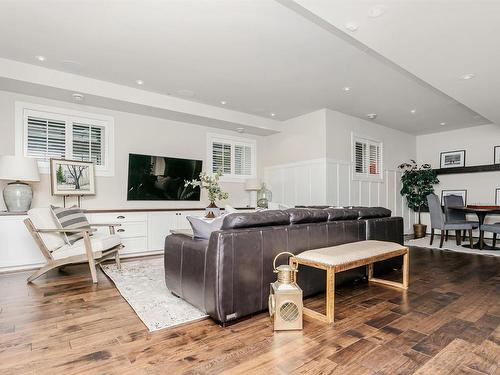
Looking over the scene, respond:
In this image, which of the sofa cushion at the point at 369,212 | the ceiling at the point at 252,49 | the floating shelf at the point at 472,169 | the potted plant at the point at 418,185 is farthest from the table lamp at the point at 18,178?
the floating shelf at the point at 472,169

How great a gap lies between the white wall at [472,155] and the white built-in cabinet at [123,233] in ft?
Result: 21.2

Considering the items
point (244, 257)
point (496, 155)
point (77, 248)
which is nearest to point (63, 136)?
point (77, 248)

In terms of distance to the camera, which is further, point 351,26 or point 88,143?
point 88,143

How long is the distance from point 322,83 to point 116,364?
14.5 feet

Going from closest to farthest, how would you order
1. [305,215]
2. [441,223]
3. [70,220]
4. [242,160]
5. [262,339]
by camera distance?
[262,339] < [305,215] < [70,220] < [441,223] < [242,160]

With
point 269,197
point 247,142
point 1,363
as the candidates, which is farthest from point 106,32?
point 269,197

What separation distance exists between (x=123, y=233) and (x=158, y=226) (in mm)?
591

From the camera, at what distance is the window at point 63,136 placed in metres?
4.51

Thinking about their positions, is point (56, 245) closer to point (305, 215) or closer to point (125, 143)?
point (125, 143)

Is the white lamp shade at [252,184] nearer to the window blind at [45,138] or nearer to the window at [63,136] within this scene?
the window at [63,136]

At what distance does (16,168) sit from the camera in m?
3.90

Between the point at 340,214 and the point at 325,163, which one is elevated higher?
the point at 325,163

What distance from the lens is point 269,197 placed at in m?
6.98

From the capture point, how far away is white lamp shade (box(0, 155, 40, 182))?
3.86 metres
